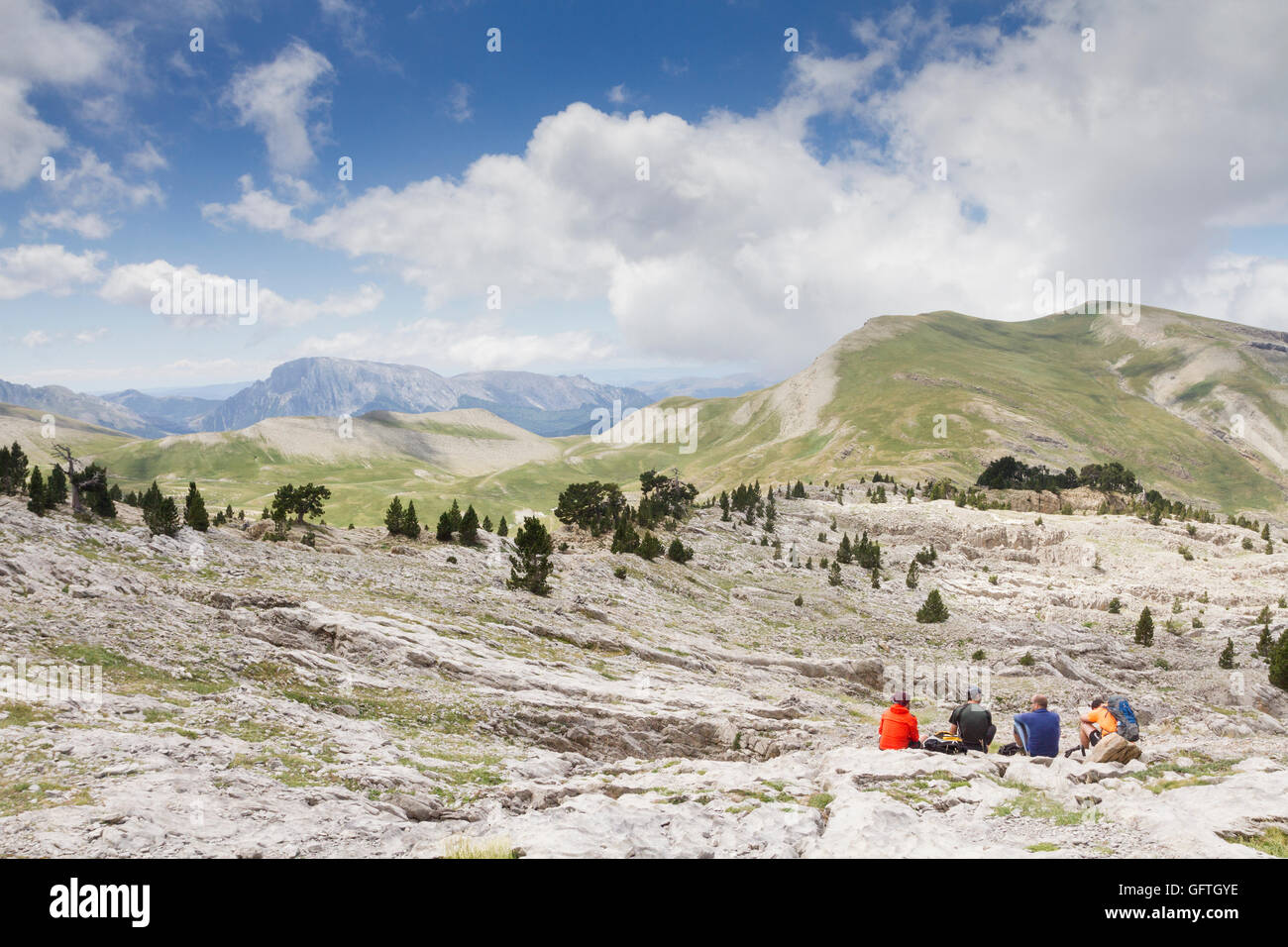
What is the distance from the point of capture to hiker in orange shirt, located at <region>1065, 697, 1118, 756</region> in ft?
61.3

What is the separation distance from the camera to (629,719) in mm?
26016

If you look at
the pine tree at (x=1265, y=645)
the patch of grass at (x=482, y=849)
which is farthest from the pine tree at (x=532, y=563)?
the pine tree at (x=1265, y=645)

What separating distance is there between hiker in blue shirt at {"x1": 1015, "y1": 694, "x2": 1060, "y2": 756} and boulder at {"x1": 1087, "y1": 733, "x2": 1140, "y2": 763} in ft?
4.05

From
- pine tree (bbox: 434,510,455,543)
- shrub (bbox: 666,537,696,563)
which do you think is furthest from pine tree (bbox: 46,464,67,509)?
shrub (bbox: 666,537,696,563)

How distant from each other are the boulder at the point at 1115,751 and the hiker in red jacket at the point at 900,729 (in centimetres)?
448

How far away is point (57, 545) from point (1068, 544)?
115 m

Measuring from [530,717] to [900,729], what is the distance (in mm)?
13867

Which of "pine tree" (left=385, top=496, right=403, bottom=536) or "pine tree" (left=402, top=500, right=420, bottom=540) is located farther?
"pine tree" (left=385, top=496, right=403, bottom=536)

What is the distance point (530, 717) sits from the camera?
81.7 ft

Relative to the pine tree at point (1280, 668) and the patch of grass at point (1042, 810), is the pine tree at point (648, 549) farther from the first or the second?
the pine tree at point (1280, 668)

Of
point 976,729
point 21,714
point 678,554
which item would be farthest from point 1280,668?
point 21,714

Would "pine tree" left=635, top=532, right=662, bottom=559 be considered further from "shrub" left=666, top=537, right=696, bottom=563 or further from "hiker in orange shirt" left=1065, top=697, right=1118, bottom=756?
"hiker in orange shirt" left=1065, top=697, right=1118, bottom=756
